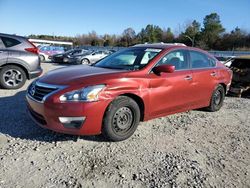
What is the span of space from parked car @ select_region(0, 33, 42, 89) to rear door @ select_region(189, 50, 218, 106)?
15.4 ft

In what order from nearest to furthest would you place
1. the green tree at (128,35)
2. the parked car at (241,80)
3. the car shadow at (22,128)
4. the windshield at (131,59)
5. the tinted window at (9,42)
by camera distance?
the car shadow at (22,128), the windshield at (131,59), the tinted window at (9,42), the parked car at (241,80), the green tree at (128,35)

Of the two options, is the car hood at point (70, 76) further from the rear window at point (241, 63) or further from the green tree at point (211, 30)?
the green tree at point (211, 30)

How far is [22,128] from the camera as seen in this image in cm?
452

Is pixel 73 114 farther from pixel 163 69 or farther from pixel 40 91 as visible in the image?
pixel 163 69

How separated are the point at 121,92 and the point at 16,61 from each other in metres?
4.73

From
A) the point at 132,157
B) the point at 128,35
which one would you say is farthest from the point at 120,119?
the point at 128,35

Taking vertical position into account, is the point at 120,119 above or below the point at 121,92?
below

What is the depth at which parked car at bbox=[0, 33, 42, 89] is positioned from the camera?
24.6ft

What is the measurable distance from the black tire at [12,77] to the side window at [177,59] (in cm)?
472

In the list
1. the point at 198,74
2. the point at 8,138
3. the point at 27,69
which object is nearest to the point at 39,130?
the point at 8,138

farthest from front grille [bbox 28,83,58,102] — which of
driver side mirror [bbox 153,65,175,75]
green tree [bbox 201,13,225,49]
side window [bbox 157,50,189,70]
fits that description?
green tree [bbox 201,13,225,49]

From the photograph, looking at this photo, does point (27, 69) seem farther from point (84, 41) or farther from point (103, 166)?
point (84, 41)

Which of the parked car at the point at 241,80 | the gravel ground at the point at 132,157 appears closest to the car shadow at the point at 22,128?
the gravel ground at the point at 132,157

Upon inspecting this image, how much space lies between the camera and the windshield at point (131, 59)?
15.3ft
